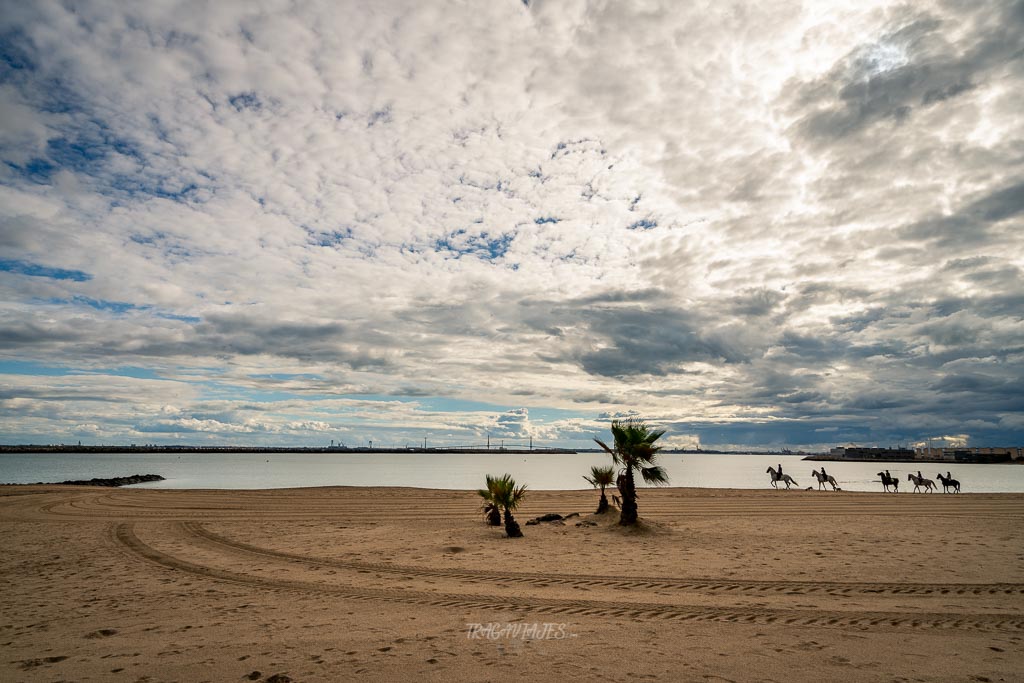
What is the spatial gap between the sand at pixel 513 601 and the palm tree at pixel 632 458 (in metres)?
0.83

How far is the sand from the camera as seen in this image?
618 cm

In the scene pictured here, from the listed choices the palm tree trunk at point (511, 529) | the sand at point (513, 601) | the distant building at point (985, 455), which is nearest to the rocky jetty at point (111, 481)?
the sand at point (513, 601)

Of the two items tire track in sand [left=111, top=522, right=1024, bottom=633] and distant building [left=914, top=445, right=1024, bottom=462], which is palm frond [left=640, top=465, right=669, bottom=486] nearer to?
tire track in sand [left=111, top=522, right=1024, bottom=633]

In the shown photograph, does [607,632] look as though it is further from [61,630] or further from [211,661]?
[61,630]

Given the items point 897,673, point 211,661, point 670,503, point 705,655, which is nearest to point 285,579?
point 211,661

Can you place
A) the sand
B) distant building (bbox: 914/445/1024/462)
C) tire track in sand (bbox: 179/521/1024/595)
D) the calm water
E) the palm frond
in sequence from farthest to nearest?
distant building (bbox: 914/445/1024/462) → the calm water → the palm frond → tire track in sand (bbox: 179/521/1024/595) → the sand

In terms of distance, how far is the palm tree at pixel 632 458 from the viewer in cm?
1644

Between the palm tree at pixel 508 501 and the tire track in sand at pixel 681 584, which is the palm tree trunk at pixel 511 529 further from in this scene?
the tire track in sand at pixel 681 584

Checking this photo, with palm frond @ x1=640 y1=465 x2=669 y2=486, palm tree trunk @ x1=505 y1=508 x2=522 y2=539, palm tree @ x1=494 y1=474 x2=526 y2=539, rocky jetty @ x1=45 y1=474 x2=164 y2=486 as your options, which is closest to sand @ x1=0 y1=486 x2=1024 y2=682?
palm tree trunk @ x1=505 y1=508 x2=522 y2=539

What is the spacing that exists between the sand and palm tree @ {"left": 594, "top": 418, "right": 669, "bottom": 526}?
83cm

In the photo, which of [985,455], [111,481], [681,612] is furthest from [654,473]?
[985,455]

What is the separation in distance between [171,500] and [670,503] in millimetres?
24905

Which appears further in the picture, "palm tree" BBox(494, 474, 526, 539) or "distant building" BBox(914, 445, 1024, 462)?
"distant building" BBox(914, 445, 1024, 462)

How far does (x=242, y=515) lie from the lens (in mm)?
21422
